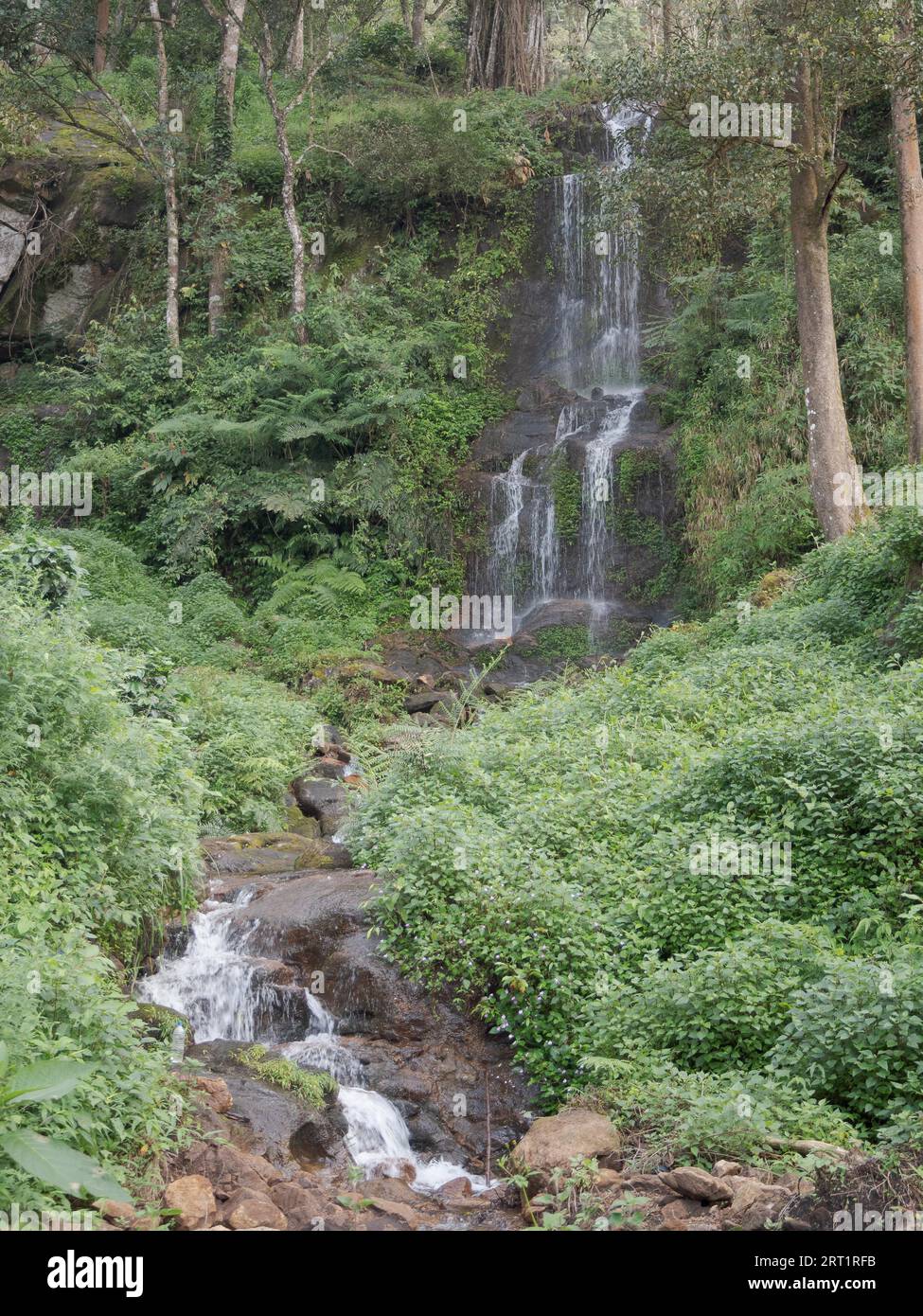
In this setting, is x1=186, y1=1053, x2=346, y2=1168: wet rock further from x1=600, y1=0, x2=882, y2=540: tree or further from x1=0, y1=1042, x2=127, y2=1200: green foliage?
x1=600, y1=0, x2=882, y2=540: tree

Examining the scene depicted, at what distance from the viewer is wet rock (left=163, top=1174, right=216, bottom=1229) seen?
517cm

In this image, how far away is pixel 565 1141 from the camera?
6234 mm

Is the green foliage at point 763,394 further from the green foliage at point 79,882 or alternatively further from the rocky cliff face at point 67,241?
the rocky cliff face at point 67,241

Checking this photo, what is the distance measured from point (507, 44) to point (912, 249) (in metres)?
16.1

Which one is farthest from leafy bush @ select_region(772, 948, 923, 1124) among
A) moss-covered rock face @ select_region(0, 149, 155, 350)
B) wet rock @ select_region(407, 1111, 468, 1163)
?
moss-covered rock face @ select_region(0, 149, 155, 350)

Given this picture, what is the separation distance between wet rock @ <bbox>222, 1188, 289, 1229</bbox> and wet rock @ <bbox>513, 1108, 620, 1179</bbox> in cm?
147

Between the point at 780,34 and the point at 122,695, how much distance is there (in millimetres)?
11526

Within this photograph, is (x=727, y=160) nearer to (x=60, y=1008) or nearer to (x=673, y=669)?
(x=673, y=669)

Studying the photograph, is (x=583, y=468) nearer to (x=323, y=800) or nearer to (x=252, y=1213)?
(x=323, y=800)

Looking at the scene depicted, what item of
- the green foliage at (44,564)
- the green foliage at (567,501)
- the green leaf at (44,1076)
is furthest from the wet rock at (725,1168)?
the green foliage at (567,501)

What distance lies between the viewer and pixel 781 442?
17.3 metres

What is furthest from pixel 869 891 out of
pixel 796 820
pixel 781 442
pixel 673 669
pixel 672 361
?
pixel 672 361

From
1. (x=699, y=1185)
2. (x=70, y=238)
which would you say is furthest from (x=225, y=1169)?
(x=70, y=238)

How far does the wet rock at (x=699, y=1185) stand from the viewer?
212 inches
